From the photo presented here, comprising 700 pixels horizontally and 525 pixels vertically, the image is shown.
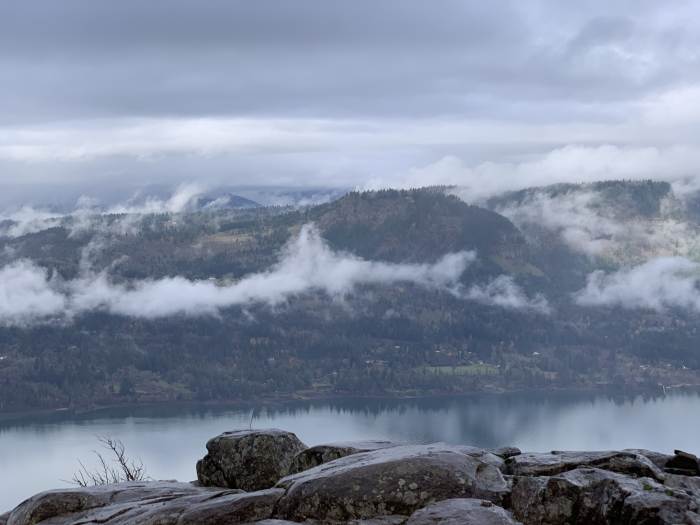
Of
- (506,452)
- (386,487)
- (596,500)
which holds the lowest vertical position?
(506,452)

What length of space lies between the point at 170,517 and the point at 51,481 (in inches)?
6390

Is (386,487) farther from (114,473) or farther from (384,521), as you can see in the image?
(114,473)

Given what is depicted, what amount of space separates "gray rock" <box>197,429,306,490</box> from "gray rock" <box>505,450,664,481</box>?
16.8 ft

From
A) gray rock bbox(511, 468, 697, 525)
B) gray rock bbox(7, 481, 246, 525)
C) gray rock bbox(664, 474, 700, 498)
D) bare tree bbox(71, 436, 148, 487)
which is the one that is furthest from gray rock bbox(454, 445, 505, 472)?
bare tree bbox(71, 436, 148, 487)

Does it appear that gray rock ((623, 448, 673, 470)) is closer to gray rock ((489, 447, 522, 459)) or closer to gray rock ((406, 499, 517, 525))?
gray rock ((489, 447, 522, 459))

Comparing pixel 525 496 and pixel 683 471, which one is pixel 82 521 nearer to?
pixel 525 496

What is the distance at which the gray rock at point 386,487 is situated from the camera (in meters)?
16.3

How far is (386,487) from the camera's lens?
53.9ft

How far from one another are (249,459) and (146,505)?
3.35m

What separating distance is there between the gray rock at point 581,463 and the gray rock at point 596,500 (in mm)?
1198

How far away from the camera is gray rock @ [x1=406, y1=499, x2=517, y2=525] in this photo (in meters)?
14.9

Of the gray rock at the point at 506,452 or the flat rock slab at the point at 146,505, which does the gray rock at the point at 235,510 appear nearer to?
the flat rock slab at the point at 146,505

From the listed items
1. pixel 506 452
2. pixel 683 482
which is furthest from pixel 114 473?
pixel 683 482

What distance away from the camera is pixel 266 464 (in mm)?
21734
